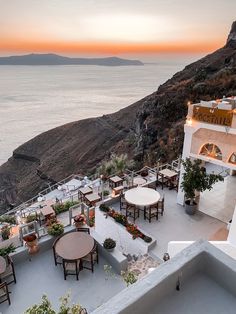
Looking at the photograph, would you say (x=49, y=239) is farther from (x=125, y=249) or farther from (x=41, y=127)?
(x=41, y=127)

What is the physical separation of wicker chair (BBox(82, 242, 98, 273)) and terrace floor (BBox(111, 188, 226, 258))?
243 centimetres

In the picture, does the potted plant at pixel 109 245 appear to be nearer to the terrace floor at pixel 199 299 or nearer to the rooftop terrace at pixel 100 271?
the rooftop terrace at pixel 100 271

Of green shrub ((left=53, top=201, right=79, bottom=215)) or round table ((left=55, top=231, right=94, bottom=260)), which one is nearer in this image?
round table ((left=55, top=231, right=94, bottom=260))

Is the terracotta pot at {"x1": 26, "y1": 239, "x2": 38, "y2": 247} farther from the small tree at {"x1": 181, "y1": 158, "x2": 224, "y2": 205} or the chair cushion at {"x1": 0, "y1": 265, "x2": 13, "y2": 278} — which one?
the small tree at {"x1": 181, "y1": 158, "x2": 224, "y2": 205}

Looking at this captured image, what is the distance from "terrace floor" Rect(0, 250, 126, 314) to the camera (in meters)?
7.09

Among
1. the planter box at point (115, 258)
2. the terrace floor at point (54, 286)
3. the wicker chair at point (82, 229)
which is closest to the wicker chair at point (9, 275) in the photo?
the terrace floor at point (54, 286)

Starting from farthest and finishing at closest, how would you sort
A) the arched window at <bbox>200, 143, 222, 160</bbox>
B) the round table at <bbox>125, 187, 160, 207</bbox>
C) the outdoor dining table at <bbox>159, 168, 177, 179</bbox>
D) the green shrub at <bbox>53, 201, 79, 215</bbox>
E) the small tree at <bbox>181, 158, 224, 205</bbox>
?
the outdoor dining table at <bbox>159, 168, 177, 179</bbox>, the green shrub at <bbox>53, 201, 79, 215</bbox>, the round table at <bbox>125, 187, 160, 207</bbox>, the small tree at <bbox>181, 158, 224, 205</bbox>, the arched window at <bbox>200, 143, 222, 160</bbox>

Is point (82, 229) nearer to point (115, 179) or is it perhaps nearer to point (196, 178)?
point (196, 178)

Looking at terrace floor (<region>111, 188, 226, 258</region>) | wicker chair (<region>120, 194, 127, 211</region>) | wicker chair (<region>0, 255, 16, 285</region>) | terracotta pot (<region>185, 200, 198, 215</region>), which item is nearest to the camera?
wicker chair (<region>0, 255, 16, 285</region>)

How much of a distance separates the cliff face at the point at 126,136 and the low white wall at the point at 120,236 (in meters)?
15.2

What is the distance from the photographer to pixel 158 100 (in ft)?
121

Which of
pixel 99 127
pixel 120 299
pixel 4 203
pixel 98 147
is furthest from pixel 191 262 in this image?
pixel 99 127

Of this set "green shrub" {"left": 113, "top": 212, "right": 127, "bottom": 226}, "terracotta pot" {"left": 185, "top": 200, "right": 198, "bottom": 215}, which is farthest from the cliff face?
"green shrub" {"left": 113, "top": 212, "right": 127, "bottom": 226}

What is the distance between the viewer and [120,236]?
10625 millimetres
